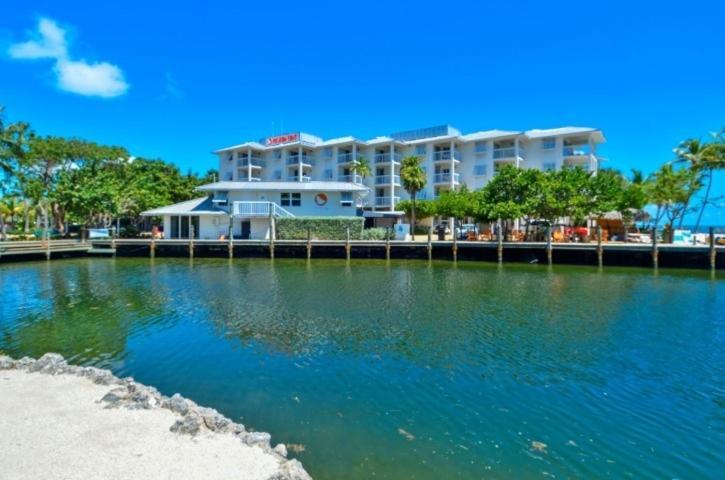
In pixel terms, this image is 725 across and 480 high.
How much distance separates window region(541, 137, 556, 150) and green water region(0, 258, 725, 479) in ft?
113

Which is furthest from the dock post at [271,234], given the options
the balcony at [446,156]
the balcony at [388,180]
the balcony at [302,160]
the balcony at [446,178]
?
the balcony at [446,156]

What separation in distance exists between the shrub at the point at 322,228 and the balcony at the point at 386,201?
756 inches

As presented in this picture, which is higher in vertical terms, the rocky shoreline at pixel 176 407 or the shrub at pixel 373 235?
the shrub at pixel 373 235

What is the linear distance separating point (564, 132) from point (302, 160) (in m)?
33.8

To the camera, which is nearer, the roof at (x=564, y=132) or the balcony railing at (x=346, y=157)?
the roof at (x=564, y=132)

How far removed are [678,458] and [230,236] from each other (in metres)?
36.2

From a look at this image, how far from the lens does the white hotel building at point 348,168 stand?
43.2 metres

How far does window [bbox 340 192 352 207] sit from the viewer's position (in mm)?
43812

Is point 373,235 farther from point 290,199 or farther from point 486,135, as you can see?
point 486,135

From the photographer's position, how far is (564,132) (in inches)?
2105

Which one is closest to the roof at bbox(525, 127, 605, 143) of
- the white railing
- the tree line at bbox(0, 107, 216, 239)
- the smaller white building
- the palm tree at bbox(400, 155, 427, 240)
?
the palm tree at bbox(400, 155, 427, 240)

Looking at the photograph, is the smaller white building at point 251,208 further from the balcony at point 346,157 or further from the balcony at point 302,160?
the balcony at point 302,160

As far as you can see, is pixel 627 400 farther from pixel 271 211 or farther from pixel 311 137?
pixel 311 137

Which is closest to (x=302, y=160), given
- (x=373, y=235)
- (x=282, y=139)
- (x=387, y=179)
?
(x=282, y=139)
